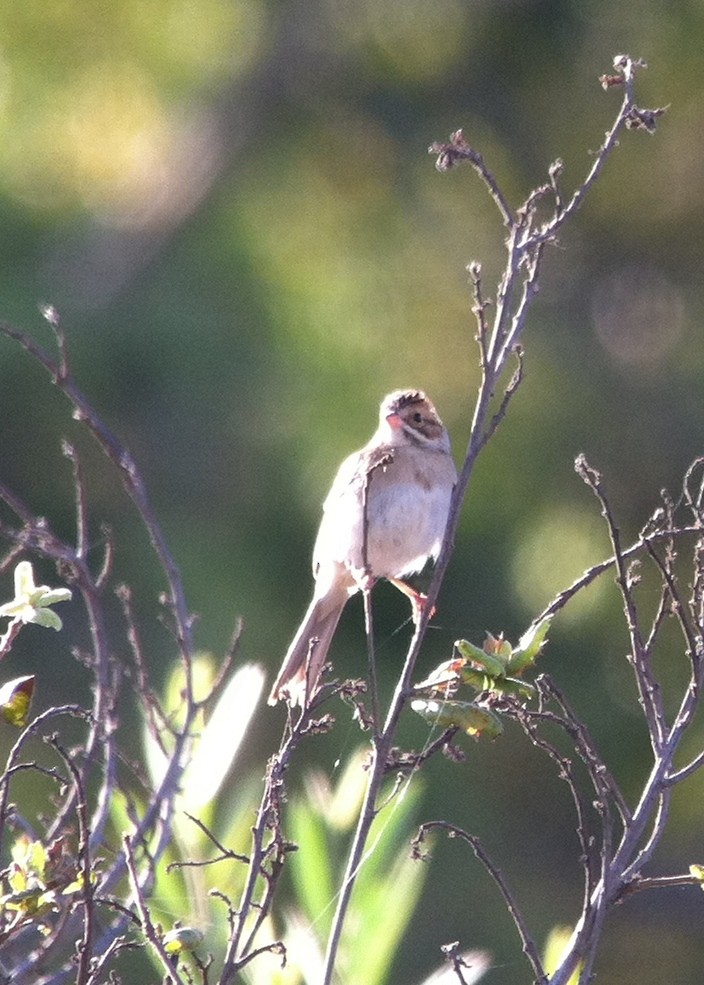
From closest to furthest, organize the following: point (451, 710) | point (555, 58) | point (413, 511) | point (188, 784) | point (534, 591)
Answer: point (451, 710), point (188, 784), point (413, 511), point (534, 591), point (555, 58)

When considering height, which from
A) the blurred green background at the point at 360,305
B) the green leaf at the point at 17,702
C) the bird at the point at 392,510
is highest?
the blurred green background at the point at 360,305

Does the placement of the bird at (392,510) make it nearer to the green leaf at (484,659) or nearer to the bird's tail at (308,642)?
the bird's tail at (308,642)

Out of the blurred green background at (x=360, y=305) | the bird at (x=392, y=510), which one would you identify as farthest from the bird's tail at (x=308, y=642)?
the blurred green background at (x=360, y=305)

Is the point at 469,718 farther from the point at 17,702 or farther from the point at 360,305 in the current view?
the point at 360,305

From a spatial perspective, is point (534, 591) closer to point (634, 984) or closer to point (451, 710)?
point (634, 984)

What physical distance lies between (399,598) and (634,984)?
1922mm

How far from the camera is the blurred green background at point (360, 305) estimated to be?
5719 mm

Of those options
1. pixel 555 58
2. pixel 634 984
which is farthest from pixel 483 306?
pixel 634 984

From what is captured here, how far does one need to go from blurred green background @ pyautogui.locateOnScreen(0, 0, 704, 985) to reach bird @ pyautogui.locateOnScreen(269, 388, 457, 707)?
1.78 meters

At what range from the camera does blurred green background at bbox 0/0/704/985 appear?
5719mm

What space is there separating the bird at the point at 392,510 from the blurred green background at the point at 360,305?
1784 millimetres

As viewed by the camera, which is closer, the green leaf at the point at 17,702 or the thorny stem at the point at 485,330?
the green leaf at the point at 17,702

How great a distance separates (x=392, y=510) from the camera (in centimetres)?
340

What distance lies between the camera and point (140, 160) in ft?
20.6
